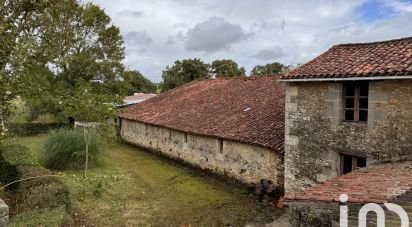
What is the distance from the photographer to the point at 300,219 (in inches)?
399

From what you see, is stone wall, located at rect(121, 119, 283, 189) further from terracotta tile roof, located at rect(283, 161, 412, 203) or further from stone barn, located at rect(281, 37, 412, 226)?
terracotta tile roof, located at rect(283, 161, 412, 203)

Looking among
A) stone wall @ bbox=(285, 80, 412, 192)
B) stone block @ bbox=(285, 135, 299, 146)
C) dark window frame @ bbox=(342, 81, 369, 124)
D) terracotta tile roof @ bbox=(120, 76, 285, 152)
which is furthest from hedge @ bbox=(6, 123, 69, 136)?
dark window frame @ bbox=(342, 81, 369, 124)

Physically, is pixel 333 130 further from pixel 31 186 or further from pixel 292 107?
pixel 31 186

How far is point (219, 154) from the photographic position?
17547 mm

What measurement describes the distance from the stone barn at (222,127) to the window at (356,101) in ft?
10.0

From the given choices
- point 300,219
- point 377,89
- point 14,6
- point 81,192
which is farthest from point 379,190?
point 14,6

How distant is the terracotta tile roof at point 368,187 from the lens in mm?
6871

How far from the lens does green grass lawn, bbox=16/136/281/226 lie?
12.2 m

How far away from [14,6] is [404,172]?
1283 cm

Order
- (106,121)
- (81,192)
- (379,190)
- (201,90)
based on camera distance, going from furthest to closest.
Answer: (201,90) → (106,121) → (81,192) → (379,190)

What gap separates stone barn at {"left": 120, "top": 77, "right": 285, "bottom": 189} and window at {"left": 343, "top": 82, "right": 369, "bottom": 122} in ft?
10.0

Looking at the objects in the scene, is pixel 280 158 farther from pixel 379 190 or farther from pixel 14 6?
pixel 14 6

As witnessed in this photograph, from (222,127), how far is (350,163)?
7505 millimetres

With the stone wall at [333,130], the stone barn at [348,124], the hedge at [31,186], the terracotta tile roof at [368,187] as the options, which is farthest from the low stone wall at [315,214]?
the hedge at [31,186]
